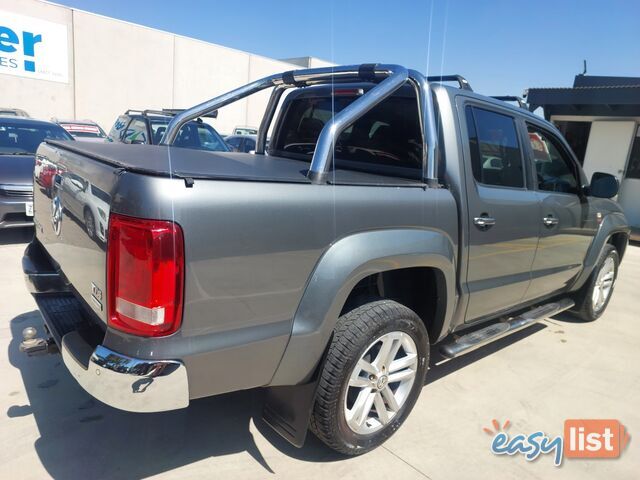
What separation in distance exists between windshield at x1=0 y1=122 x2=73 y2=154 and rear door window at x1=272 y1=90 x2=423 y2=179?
4952mm

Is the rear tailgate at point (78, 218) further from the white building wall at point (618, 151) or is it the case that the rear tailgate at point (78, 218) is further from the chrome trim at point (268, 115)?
the white building wall at point (618, 151)

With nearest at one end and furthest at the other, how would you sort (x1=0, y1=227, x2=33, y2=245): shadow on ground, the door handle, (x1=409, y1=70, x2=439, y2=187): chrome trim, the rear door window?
(x1=409, y1=70, x2=439, y2=187): chrome trim < the door handle < the rear door window < (x1=0, y1=227, x2=33, y2=245): shadow on ground

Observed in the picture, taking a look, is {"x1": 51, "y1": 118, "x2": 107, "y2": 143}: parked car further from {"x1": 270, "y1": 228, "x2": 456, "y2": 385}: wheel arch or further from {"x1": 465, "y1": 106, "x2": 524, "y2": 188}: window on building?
{"x1": 270, "y1": 228, "x2": 456, "y2": 385}: wheel arch

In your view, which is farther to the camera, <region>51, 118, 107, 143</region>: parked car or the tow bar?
<region>51, 118, 107, 143</region>: parked car

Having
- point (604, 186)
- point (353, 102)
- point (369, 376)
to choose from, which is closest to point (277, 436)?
point (369, 376)

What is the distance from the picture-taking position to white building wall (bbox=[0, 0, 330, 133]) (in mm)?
19734

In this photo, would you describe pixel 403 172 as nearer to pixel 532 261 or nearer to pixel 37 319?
pixel 532 261

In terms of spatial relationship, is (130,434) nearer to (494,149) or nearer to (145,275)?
(145,275)

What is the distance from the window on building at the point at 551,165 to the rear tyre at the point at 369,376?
5.83ft

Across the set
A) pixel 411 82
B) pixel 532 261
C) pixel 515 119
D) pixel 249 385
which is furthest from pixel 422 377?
pixel 515 119

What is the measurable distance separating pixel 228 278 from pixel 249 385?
1.73ft

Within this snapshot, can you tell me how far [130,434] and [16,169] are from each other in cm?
475

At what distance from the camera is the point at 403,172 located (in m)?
2.92

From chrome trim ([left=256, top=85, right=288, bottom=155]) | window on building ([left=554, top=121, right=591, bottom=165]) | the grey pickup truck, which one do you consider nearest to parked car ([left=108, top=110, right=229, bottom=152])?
chrome trim ([left=256, top=85, right=288, bottom=155])
